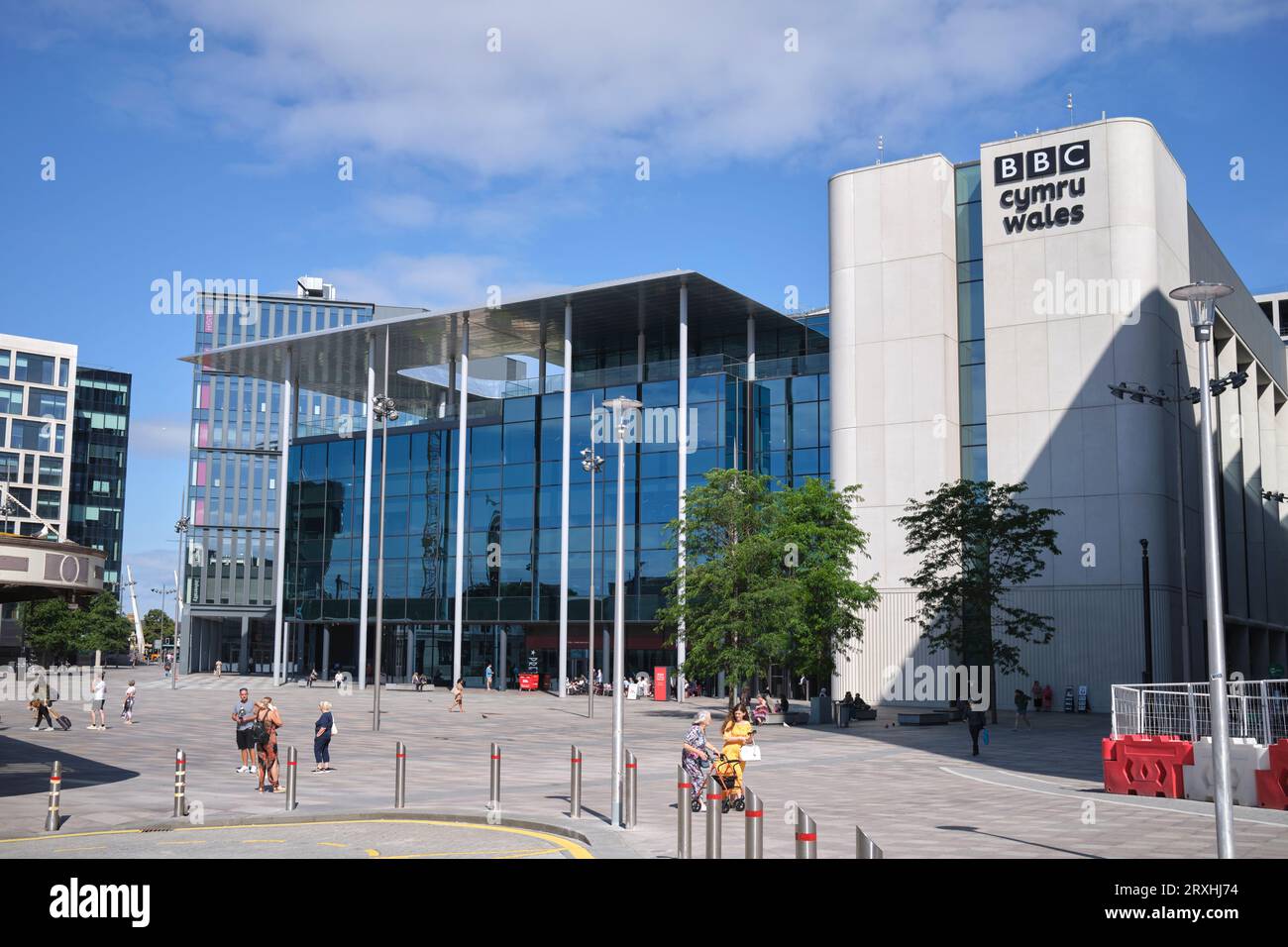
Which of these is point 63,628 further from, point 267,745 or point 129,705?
point 267,745

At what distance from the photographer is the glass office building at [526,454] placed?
65.4m

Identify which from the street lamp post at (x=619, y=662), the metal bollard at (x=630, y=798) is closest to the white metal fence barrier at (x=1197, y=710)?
the street lamp post at (x=619, y=662)

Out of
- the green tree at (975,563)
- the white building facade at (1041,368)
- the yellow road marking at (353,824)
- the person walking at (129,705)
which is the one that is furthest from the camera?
the white building facade at (1041,368)

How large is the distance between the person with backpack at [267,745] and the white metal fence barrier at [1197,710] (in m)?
15.9

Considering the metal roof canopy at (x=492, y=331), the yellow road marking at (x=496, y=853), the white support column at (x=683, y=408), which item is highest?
the metal roof canopy at (x=492, y=331)

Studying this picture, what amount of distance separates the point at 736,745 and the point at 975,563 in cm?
3228

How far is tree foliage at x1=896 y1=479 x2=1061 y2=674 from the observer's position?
A: 152 feet

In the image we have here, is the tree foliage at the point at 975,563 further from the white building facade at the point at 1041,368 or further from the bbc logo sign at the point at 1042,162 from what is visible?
the bbc logo sign at the point at 1042,162

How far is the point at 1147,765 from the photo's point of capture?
75.2 ft

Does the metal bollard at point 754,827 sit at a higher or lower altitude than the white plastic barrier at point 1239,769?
higher

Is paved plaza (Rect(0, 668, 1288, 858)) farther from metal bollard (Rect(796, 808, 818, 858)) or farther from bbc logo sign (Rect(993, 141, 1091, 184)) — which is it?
bbc logo sign (Rect(993, 141, 1091, 184))

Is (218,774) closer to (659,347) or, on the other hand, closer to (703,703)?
(703,703)

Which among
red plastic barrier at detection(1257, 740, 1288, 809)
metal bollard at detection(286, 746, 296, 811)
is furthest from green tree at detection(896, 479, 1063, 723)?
metal bollard at detection(286, 746, 296, 811)
